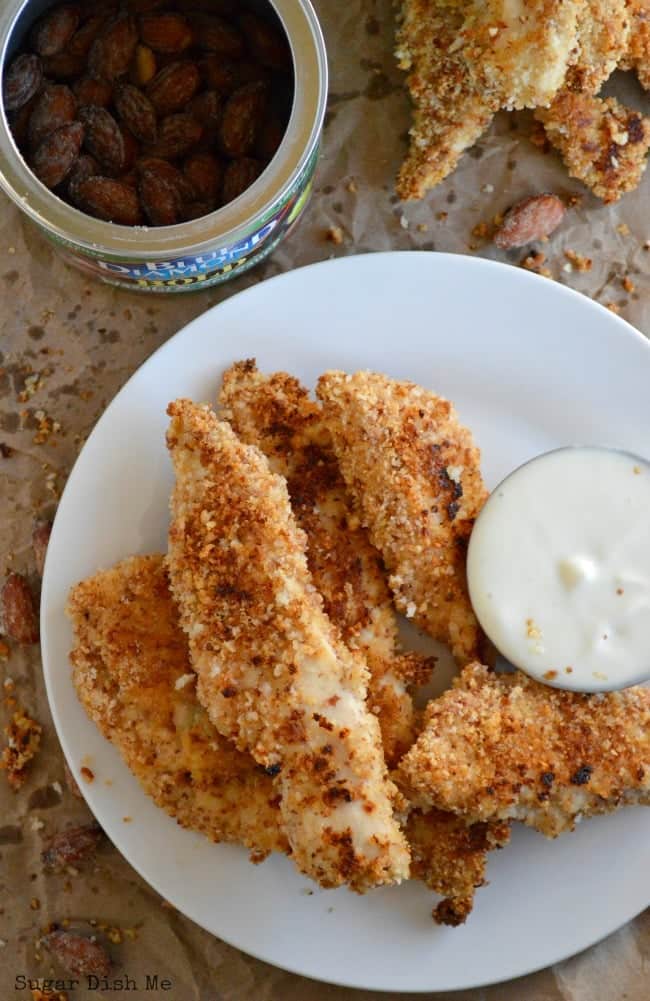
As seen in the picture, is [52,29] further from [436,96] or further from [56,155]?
[436,96]

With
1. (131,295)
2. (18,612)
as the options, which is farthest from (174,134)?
(18,612)

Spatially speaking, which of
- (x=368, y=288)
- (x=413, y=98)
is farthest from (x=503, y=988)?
(x=413, y=98)

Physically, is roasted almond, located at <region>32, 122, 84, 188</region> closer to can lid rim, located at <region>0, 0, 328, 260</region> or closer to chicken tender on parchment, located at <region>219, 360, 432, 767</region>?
can lid rim, located at <region>0, 0, 328, 260</region>

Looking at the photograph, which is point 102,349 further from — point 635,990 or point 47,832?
point 635,990

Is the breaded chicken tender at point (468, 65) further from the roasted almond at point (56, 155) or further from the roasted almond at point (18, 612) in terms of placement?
the roasted almond at point (18, 612)

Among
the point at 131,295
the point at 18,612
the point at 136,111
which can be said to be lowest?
the point at 18,612

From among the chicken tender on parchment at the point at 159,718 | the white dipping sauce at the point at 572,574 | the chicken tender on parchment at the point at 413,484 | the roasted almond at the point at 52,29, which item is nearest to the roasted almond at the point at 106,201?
the roasted almond at the point at 52,29

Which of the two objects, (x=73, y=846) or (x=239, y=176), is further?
(x=73, y=846)
